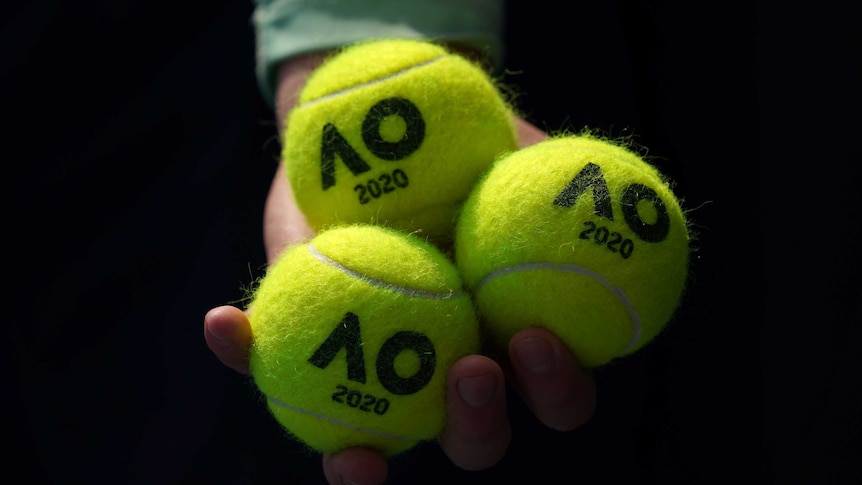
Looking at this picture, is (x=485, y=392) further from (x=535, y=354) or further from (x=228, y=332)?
(x=228, y=332)

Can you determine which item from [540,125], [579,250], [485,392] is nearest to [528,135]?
[540,125]

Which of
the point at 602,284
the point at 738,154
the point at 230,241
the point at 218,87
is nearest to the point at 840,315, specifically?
the point at 738,154

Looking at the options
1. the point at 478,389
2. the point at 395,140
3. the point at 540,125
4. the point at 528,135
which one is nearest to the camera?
the point at 478,389

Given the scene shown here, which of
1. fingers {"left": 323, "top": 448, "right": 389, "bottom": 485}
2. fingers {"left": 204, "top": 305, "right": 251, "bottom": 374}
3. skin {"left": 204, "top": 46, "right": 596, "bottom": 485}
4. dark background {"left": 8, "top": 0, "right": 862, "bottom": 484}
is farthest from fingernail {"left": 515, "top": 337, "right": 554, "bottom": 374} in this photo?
dark background {"left": 8, "top": 0, "right": 862, "bottom": 484}

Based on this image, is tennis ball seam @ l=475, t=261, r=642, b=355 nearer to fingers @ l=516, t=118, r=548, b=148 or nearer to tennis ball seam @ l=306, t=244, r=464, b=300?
tennis ball seam @ l=306, t=244, r=464, b=300

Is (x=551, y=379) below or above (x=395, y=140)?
below

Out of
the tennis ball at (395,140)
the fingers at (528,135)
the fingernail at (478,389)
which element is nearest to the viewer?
the fingernail at (478,389)

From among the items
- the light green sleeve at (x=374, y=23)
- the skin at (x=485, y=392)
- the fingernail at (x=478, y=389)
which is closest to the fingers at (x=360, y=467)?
the skin at (x=485, y=392)

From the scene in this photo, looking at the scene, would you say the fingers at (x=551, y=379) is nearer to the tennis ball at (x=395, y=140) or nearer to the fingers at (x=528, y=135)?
the tennis ball at (x=395, y=140)
